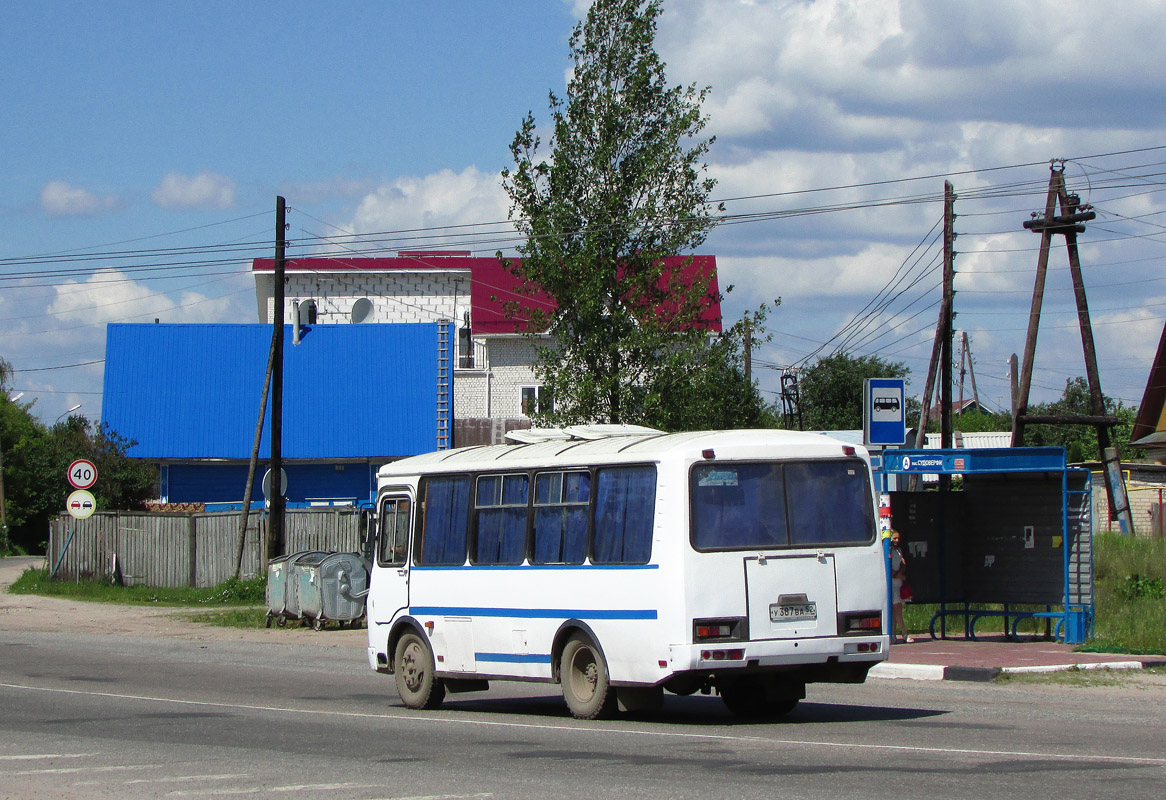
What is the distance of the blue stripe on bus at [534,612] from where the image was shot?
460 inches

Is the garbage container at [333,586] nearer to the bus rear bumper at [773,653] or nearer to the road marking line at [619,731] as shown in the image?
the road marking line at [619,731]

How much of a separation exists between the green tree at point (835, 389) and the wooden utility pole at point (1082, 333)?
37979 mm

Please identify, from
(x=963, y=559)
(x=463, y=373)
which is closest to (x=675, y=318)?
(x=963, y=559)

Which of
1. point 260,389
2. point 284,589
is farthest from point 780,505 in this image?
point 260,389

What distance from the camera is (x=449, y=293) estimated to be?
67375 mm

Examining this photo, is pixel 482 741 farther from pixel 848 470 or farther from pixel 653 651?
pixel 848 470

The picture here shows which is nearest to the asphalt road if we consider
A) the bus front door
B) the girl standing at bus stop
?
the bus front door

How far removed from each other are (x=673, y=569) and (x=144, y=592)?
26.0m

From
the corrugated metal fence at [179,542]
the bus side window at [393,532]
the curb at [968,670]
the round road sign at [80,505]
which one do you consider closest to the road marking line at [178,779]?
the bus side window at [393,532]

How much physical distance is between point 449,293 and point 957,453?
51.7 meters

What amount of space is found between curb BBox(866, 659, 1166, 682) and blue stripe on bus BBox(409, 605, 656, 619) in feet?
15.2

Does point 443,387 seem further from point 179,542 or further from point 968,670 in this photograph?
point 968,670

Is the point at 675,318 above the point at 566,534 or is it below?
above

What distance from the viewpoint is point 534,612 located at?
1289 cm
